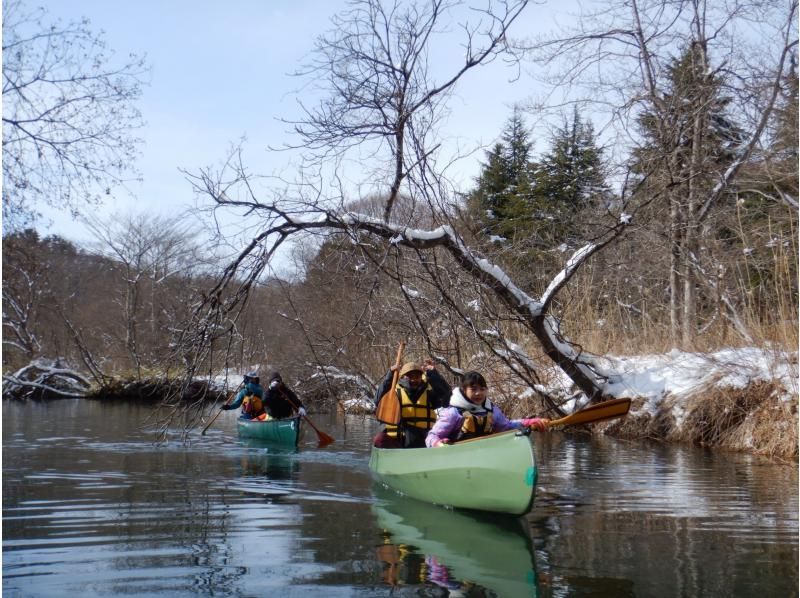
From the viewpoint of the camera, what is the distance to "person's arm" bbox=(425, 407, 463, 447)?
7.47 m

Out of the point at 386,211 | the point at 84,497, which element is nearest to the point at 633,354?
the point at 386,211

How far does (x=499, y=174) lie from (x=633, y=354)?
1290cm

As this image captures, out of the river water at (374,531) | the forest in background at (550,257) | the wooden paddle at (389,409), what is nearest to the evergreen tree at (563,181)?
the forest in background at (550,257)

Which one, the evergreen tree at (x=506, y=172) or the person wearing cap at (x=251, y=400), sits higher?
the evergreen tree at (x=506, y=172)

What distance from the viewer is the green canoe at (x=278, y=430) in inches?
511

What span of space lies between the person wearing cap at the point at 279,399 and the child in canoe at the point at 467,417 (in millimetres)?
6854

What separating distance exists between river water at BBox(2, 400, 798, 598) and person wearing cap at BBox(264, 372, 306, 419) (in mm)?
2953

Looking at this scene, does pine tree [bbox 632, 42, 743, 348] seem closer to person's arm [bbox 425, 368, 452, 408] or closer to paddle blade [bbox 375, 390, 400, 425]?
person's arm [bbox 425, 368, 452, 408]

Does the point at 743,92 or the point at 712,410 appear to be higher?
the point at 743,92

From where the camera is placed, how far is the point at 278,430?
13.2m

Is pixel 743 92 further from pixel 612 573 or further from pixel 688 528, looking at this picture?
pixel 612 573

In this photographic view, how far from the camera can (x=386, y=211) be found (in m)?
11.8

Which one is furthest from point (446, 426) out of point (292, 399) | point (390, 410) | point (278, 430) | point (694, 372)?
point (292, 399)

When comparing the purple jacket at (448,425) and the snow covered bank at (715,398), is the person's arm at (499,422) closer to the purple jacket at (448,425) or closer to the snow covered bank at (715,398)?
the purple jacket at (448,425)
